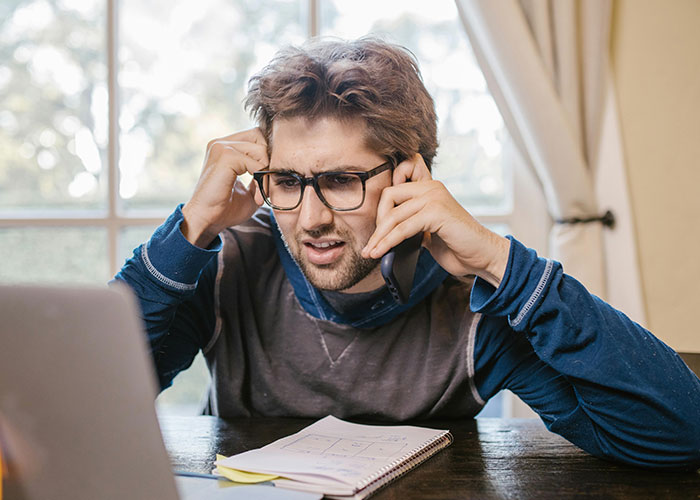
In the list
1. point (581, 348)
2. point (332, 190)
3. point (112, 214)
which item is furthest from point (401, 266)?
point (112, 214)

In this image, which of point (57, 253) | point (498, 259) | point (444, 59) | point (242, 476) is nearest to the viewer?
point (242, 476)

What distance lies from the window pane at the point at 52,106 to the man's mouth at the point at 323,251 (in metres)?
1.21

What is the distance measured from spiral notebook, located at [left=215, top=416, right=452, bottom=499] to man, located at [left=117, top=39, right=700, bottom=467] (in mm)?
226

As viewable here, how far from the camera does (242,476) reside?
898 millimetres

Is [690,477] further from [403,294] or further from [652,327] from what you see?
[652,327]

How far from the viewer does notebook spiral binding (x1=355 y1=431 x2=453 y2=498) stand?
2.81ft

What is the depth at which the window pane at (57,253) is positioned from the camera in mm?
2266

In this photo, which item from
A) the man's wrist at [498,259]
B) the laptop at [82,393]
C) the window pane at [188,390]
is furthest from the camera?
the window pane at [188,390]

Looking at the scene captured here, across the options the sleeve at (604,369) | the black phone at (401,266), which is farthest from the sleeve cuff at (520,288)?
the black phone at (401,266)

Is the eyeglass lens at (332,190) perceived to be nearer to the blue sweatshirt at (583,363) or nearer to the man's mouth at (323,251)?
the man's mouth at (323,251)

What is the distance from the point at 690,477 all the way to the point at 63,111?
7.03 feet

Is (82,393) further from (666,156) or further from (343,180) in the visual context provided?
(666,156)

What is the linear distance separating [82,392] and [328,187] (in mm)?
808

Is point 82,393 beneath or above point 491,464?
above
